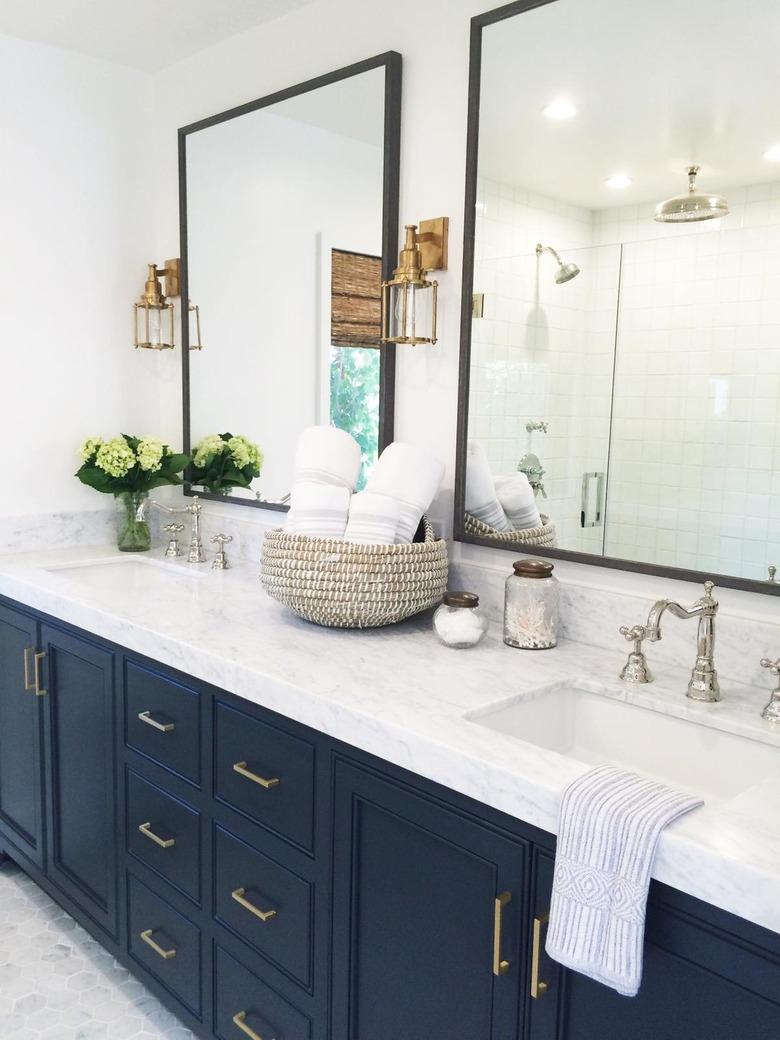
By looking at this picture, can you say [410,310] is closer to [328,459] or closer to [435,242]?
[435,242]

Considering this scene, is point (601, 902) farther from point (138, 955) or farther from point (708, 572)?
point (138, 955)

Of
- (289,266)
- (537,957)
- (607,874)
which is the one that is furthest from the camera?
(289,266)

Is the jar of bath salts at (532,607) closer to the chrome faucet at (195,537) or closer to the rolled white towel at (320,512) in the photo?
→ the rolled white towel at (320,512)

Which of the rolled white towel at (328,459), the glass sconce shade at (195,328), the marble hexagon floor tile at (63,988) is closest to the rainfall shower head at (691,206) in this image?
the rolled white towel at (328,459)

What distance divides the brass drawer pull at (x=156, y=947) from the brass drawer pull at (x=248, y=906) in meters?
0.31

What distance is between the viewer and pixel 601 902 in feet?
3.44

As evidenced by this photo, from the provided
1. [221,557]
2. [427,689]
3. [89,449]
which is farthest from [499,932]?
[89,449]

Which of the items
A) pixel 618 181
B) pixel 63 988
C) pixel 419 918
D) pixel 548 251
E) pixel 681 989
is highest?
pixel 618 181

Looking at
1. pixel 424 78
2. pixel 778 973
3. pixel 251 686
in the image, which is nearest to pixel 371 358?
pixel 424 78

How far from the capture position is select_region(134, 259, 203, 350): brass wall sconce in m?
2.83

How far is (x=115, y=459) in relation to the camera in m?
2.71

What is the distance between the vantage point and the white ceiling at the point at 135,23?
93.6 inches

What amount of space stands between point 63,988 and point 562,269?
1.95 m

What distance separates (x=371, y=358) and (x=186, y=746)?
39.7 inches
